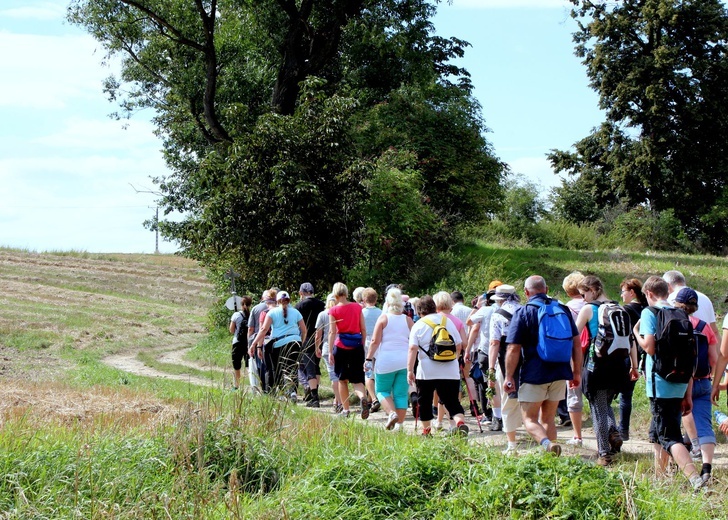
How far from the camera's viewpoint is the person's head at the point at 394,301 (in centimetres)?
1146

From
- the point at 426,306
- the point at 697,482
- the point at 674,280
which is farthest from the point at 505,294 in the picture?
the point at 697,482

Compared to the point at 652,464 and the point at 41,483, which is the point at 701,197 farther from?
the point at 41,483

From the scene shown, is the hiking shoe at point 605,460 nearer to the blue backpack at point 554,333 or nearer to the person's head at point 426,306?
the blue backpack at point 554,333

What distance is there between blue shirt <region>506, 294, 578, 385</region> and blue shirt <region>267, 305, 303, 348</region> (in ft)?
18.9

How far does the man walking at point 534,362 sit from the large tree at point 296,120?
14.1 meters

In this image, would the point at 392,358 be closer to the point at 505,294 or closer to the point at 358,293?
the point at 505,294

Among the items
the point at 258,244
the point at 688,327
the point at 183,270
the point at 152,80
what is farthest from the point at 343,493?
the point at 183,270

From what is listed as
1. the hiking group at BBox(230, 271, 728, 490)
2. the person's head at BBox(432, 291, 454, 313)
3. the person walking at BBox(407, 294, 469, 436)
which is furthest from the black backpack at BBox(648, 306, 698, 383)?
the person's head at BBox(432, 291, 454, 313)

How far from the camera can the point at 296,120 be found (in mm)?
24109

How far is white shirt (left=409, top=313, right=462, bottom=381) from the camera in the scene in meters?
10.3

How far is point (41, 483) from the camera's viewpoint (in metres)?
7.57

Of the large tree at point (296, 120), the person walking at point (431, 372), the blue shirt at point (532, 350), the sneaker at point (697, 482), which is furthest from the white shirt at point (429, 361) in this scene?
the large tree at point (296, 120)

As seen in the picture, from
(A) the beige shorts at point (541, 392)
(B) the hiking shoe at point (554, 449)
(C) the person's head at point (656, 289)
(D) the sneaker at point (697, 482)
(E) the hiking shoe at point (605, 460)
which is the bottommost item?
(E) the hiking shoe at point (605, 460)

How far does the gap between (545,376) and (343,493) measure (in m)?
2.67
